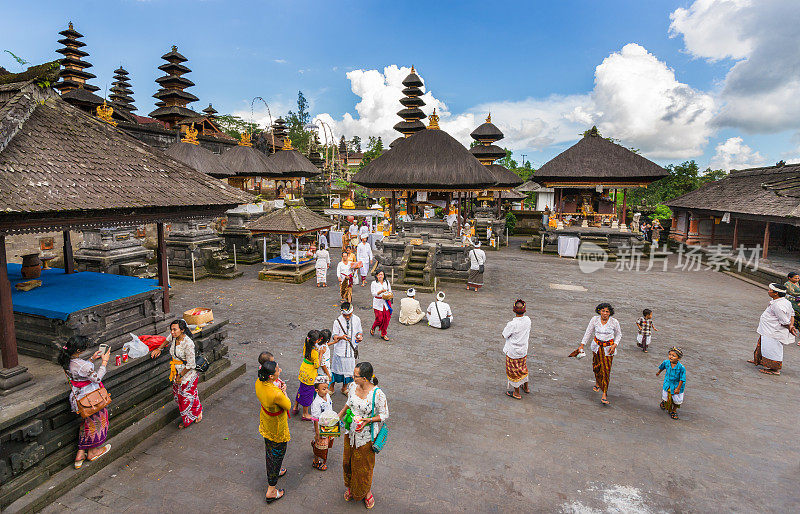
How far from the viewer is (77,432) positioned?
197 inches

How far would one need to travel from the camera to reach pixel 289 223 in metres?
15.0

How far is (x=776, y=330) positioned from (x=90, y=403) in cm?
1160

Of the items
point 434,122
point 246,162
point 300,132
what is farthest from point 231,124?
point 434,122

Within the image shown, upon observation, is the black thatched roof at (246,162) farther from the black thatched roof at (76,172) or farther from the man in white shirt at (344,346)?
the man in white shirt at (344,346)

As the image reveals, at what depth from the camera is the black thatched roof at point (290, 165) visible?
2595 centimetres

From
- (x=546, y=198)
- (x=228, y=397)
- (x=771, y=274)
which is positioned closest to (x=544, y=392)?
(x=228, y=397)

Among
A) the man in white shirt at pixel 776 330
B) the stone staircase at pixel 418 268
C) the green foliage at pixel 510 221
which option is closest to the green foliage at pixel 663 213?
the green foliage at pixel 510 221

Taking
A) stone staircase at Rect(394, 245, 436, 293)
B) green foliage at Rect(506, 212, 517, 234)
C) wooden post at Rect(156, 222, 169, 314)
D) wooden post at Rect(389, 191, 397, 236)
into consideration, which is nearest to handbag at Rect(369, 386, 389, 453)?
wooden post at Rect(156, 222, 169, 314)

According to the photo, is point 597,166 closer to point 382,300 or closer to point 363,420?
point 382,300

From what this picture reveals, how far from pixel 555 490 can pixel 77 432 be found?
6.01 meters

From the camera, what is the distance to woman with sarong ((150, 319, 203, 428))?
5.54m

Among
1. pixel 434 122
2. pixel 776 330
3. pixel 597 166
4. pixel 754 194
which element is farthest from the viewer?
pixel 597 166

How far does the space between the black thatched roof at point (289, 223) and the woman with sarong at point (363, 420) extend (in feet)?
36.7

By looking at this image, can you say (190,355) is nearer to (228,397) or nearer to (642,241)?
(228,397)
